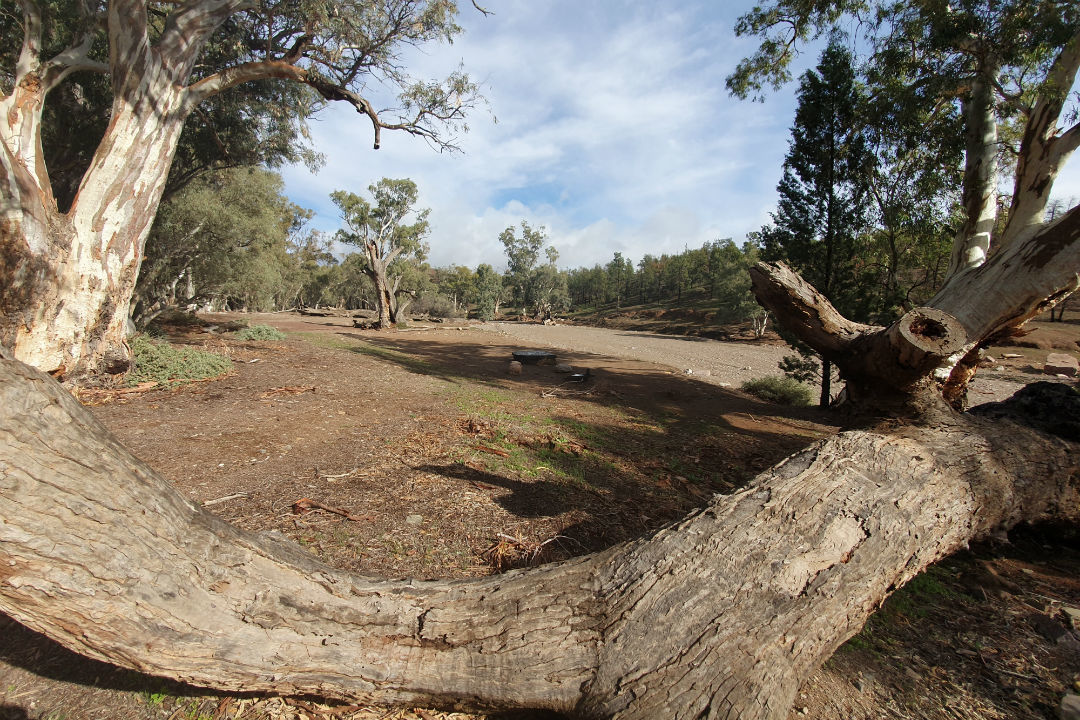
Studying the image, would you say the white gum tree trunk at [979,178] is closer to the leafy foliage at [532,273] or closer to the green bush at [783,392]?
the green bush at [783,392]

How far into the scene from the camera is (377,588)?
1.83 m

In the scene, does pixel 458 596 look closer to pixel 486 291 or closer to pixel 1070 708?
pixel 1070 708

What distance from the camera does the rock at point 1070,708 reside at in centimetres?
168

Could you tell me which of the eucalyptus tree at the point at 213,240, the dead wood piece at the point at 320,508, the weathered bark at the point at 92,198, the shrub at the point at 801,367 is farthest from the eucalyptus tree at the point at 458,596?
the eucalyptus tree at the point at 213,240

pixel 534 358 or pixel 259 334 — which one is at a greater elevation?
pixel 259 334

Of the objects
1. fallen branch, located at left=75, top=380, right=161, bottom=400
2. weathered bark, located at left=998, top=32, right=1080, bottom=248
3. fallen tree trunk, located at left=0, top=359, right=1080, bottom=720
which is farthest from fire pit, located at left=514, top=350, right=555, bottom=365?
fallen tree trunk, located at left=0, top=359, right=1080, bottom=720

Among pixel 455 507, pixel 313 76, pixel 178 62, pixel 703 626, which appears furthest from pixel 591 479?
pixel 313 76

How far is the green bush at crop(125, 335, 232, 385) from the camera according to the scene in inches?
267

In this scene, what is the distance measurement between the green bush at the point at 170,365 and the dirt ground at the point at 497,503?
31cm

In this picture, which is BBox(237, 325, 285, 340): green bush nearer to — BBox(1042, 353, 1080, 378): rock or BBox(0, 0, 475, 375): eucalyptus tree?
BBox(0, 0, 475, 375): eucalyptus tree

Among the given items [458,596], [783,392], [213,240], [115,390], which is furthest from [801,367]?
[213,240]

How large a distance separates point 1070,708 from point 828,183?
888 centimetres

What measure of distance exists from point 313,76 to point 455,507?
31.6 feet

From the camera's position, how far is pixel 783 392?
9.63 m
